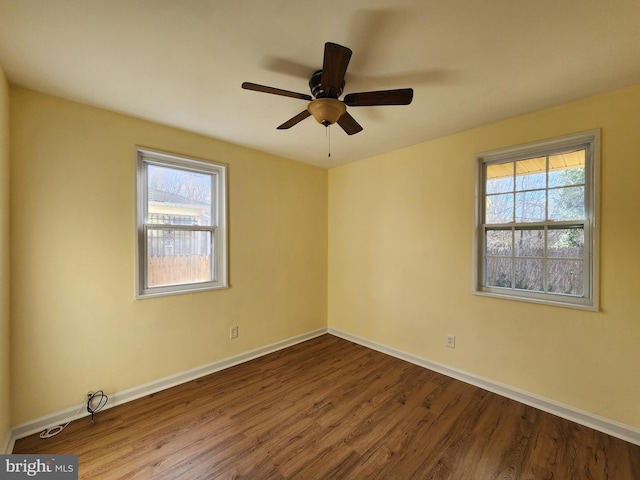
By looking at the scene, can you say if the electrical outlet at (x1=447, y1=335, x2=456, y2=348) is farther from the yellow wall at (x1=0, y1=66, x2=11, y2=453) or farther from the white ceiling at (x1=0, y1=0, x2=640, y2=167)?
the yellow wall at (x1=0, y1=66, x2=11, y2=453)

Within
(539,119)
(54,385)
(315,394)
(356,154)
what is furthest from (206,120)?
(539,119)

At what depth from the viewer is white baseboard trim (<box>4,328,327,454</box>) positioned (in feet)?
6.09

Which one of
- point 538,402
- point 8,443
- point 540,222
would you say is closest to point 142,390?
point 8,443

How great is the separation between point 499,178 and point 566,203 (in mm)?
556

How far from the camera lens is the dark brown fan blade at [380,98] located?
1.55 meters

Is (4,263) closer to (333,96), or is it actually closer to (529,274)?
(333,96)

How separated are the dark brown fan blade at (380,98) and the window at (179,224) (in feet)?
5.89

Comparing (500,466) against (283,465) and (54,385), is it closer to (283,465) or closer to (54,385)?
(283,465)

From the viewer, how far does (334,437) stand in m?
1.88

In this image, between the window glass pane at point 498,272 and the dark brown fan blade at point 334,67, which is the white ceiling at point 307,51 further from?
the window glass pane at point 498,272

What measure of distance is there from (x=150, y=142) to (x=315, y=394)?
2.76 meters

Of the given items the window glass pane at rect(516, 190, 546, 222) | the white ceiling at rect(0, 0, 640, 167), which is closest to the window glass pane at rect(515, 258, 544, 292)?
the window glass pane at rect(516, 190, 546, 222)

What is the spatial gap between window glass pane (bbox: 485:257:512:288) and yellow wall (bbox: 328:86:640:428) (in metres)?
0.19

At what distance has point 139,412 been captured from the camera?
7.00 feet
